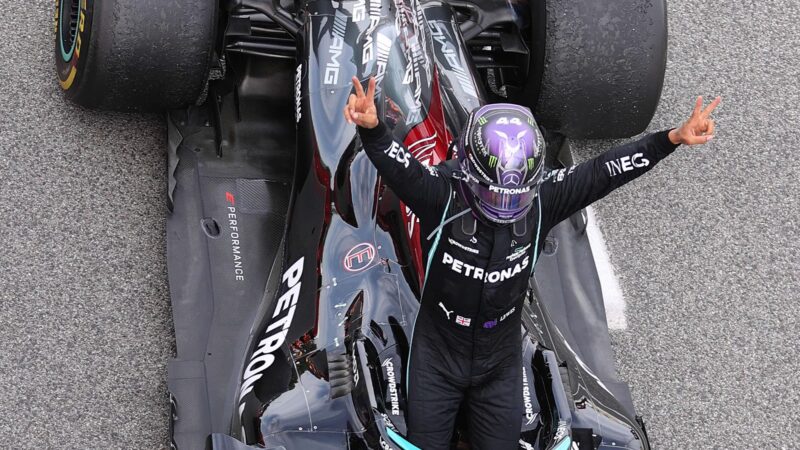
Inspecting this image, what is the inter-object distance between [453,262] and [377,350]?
2.20 feet

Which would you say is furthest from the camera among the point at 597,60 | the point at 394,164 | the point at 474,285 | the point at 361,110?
the point at 597,60

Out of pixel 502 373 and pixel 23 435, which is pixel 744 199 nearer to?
pixel 502 373

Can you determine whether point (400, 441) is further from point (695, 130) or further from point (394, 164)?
point (695, 130)

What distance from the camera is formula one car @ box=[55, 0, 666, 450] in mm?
5031

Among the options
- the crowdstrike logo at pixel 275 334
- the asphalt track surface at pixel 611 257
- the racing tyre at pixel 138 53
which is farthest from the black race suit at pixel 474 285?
the racing tyre at pixel 138 53

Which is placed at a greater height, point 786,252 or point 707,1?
point 707,1

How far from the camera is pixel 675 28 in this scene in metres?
7.70

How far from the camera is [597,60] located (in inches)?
252

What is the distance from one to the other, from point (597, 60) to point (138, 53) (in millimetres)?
2271

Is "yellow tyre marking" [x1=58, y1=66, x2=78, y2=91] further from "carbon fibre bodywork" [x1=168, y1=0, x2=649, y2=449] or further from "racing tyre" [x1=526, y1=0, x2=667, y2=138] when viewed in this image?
"racing tyre" [x1=526, y1=0, x2=667, y2=138]

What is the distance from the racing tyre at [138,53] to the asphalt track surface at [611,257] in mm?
328

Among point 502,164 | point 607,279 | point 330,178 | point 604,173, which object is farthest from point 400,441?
point 607,279

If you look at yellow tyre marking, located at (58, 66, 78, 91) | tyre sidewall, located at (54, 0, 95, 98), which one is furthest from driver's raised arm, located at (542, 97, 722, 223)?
yellow tyre marking, located at (58, 66, 78, 91)

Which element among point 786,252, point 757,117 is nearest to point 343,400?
point 786,252
